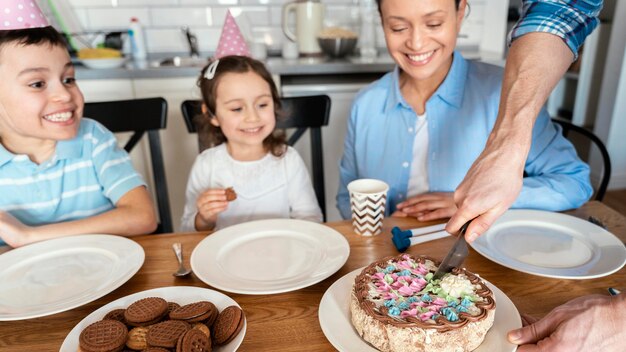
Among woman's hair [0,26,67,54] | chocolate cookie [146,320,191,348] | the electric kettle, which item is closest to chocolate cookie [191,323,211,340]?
chocolate cookie [146,320,191,348]

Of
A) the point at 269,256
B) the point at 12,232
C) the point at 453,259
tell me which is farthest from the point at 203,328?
the point at 12,232

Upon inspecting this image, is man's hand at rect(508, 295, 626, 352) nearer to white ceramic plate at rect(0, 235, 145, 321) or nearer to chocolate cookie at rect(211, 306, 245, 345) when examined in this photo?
chocolate cookie at rect(211, 306, 245, 345)

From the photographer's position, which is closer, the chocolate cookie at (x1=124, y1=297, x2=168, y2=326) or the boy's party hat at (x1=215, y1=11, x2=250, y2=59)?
the chocolate cookie at (x1=124, y1=297, x2=168, y2=326)

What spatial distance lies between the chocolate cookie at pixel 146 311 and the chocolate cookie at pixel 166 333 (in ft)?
0.11

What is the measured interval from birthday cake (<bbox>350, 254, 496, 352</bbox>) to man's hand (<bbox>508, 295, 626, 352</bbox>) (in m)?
0.06

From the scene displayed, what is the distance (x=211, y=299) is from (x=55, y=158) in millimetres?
802

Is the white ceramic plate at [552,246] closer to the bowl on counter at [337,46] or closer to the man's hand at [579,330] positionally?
the man's hand at [579,330]

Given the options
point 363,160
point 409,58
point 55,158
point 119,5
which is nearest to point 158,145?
point 55,158

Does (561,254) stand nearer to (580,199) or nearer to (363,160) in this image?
(580,199)

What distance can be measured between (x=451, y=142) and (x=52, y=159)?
3.87 feet

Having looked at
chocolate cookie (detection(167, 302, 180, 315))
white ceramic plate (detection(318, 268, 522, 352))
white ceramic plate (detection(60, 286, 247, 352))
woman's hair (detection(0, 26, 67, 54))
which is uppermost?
woman's hair (detection(0, 26, 67, 54))

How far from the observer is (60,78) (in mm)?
1153

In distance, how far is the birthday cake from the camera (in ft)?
1.97

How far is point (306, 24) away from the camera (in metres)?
2.69
